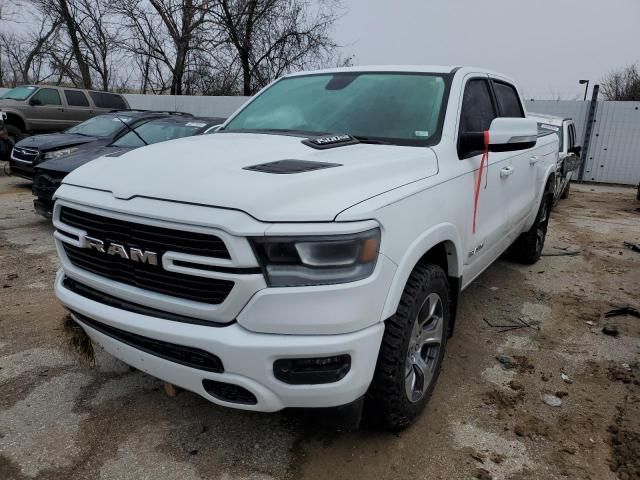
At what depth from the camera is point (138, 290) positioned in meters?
2.21

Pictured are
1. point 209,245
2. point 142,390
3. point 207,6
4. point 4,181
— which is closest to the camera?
point 209,245

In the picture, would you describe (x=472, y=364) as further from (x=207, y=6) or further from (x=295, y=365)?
(x=207, y=6)

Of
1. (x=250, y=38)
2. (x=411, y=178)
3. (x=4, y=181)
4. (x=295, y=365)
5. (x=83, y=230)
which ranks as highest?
(x=250, y=38)

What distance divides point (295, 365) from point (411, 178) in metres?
1.10

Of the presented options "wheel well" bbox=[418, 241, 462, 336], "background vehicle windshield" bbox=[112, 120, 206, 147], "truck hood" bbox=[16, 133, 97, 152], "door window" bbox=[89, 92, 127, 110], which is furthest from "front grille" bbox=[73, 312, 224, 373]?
"door window" bbox=[89, 92, 127, 110]

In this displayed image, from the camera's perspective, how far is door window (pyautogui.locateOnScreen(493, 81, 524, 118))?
13.7 ft

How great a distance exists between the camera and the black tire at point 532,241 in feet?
18.3

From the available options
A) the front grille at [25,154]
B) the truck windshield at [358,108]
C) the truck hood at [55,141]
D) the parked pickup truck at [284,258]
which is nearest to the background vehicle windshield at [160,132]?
the truck hood at [55,141]

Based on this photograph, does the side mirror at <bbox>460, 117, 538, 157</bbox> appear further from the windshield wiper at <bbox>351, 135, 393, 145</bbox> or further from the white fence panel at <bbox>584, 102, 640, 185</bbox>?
the white fence panel at <bbox>584, 102, 640, 185</bbox>

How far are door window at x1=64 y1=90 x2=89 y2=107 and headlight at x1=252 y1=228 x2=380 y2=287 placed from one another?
14.8m

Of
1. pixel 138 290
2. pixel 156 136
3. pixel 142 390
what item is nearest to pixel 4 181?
pixel 156 136

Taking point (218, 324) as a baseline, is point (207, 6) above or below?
above

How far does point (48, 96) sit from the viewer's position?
14062 mm

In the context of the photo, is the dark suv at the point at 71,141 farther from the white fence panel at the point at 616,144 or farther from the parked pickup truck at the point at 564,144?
the white fence panel at the point at 616,144
